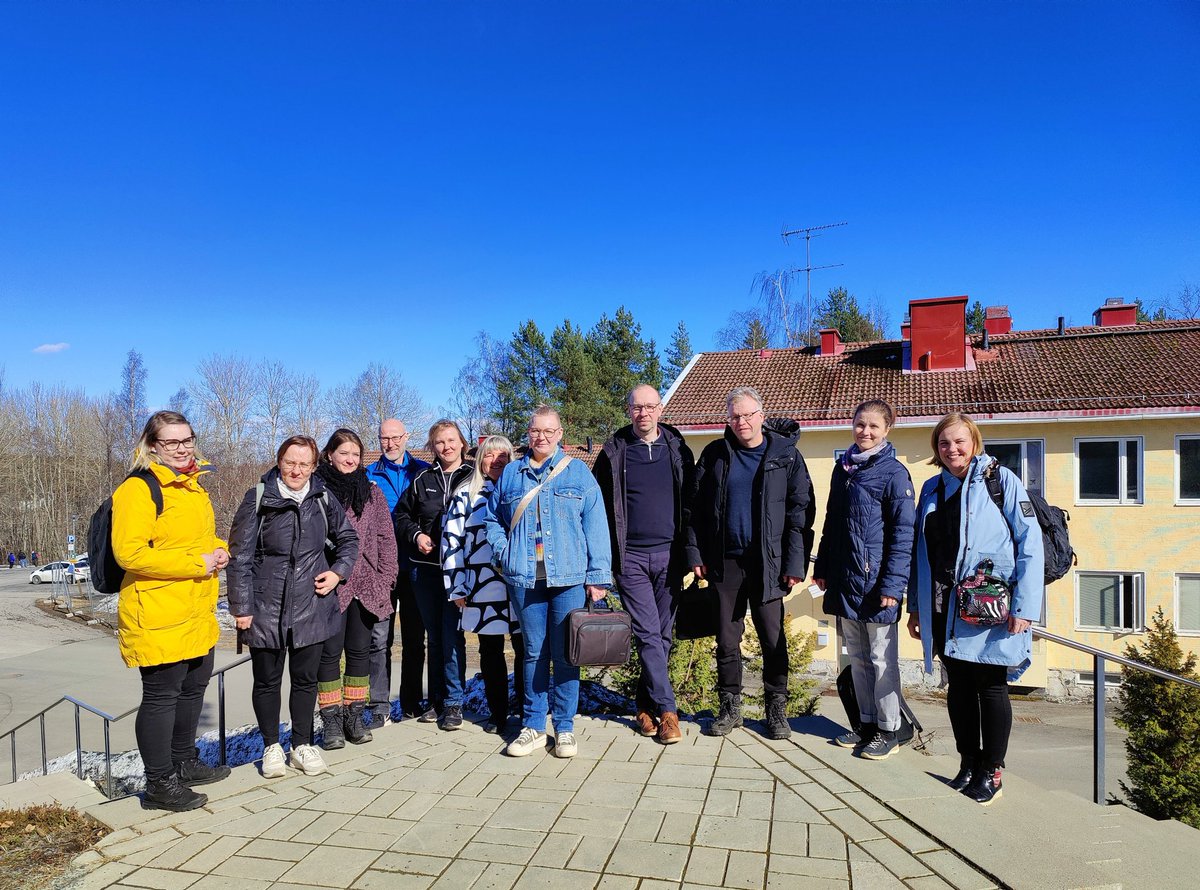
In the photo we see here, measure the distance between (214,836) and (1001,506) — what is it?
3991mm

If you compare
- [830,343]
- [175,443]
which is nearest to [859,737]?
[175,443]

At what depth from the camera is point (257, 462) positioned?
39469mm

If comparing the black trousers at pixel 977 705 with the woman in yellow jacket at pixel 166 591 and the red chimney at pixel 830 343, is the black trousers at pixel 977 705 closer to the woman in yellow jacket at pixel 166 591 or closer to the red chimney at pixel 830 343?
the woman in yellow jacket at pixel 166 591

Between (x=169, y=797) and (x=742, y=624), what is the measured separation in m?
3.21

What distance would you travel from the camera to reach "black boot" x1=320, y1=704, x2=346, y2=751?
176 inches

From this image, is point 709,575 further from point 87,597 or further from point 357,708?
point 87,597

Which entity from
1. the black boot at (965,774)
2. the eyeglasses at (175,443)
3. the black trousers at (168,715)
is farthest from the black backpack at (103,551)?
the black boot at (965,774)

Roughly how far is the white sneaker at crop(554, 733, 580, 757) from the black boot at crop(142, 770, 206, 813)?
1816 millimetres

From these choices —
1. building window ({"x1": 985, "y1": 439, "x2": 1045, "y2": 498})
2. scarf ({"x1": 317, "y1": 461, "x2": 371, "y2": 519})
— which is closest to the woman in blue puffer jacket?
scarf ({"x1": 317, "y1": 461, "x2": 371, "y2": 519})

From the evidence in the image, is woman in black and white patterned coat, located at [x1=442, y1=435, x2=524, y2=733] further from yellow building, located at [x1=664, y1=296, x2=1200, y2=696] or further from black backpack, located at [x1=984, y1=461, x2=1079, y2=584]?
yellow building, located at [x1=664, y1=296, x2=1200, y2=696]

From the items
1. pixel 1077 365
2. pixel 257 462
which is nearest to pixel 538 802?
pixel 1077 365

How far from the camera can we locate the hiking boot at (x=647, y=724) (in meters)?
4.63

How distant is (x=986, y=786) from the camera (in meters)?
3.62

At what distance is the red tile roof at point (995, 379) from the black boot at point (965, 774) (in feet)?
50.0
